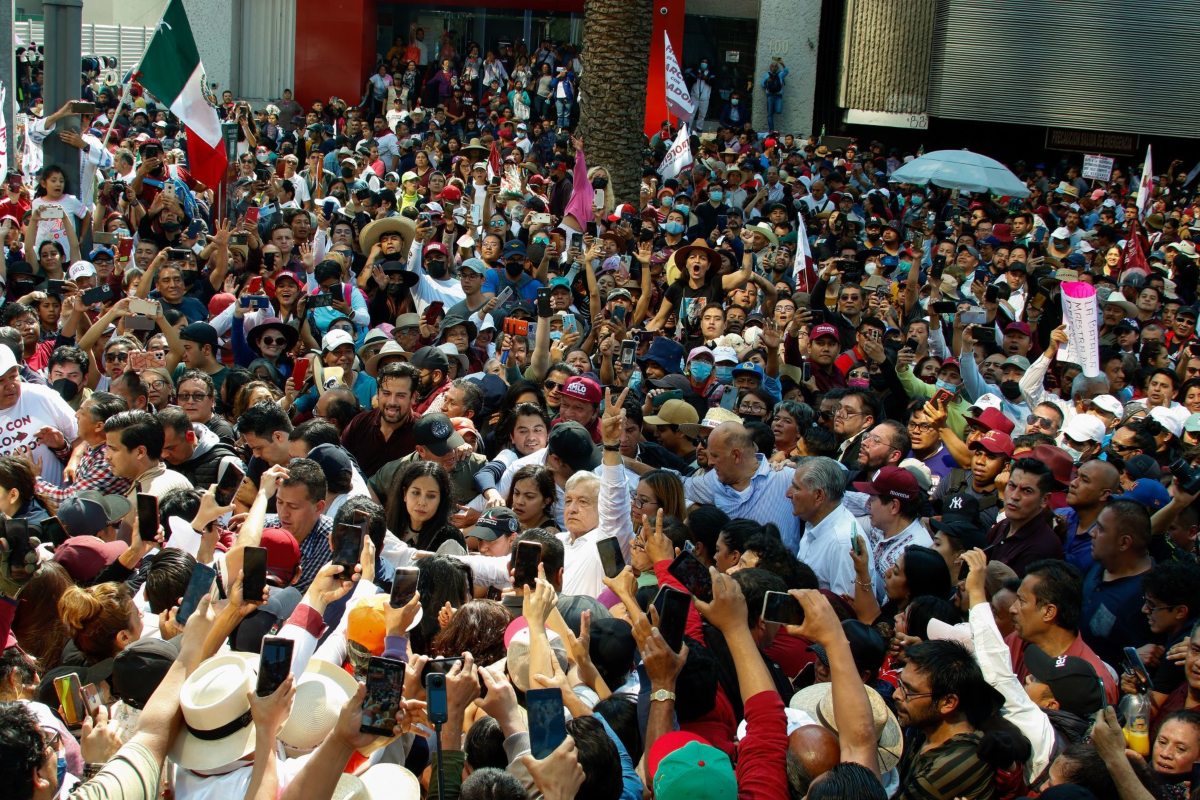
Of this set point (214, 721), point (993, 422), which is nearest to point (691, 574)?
point (214, 721)

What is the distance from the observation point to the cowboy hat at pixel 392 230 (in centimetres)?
1095

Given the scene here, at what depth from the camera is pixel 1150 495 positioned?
667 cm

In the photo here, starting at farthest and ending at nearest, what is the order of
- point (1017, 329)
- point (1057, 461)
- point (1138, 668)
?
point (1017, 329) < point (1057, 461) < point (1138, 668)

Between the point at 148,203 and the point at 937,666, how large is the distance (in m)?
9.87

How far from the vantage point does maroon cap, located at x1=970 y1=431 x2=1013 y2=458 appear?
7.03 metres

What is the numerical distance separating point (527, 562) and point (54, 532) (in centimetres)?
239

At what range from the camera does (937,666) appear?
4.00 m

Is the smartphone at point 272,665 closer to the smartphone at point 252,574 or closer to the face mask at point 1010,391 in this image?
the smartphone at point 252,574

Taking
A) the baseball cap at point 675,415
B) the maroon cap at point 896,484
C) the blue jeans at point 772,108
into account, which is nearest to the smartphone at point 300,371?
the baseball cap at point 675,415

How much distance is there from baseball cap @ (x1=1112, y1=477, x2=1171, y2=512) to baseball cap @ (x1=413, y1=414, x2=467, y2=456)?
335 centimetres

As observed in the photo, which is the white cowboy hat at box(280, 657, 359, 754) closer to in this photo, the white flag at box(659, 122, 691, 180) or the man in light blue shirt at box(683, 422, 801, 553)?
the man in light blue shirt at box(683, 422, 801, 553)

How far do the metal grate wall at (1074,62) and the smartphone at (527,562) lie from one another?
22.6 metres

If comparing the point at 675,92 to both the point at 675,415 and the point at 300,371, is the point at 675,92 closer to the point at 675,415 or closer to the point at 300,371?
the point at 300,371

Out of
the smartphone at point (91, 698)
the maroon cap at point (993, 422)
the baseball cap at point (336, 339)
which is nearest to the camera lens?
the smartphone at point (91, 698)
